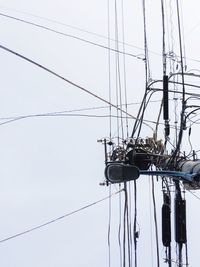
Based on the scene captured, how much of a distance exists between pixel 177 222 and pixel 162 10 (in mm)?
4657

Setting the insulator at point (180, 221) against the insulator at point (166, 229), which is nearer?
the insulator at point (180, 221)

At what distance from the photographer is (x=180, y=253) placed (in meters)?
10.7

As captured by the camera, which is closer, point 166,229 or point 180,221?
point 180,221

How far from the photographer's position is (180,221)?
35.2ft

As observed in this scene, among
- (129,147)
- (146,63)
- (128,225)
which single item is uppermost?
(146,63)

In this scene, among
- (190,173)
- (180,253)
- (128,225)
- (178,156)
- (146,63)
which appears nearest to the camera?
(190,173)

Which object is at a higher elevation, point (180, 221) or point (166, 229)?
point (180, 221)

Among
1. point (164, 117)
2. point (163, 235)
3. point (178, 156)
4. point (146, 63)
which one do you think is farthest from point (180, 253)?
point (146, 63)

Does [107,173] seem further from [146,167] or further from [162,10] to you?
[162,10]

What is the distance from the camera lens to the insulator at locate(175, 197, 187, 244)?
35.0 ft

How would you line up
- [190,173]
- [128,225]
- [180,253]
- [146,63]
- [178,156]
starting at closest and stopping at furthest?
[190,173], [178,156], [180,253], [128,225], [146,63]

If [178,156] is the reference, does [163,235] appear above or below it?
below

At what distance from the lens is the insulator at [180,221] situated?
10.7 metres

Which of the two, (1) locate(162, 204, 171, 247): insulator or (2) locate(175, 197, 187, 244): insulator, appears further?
(1) locate(162, 204, 171, 247): insulator
